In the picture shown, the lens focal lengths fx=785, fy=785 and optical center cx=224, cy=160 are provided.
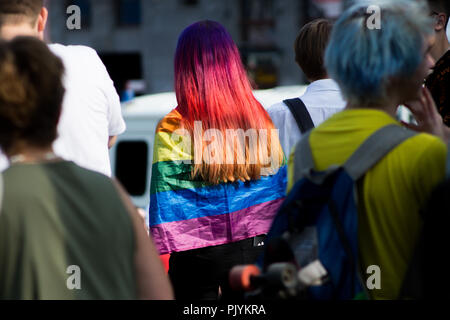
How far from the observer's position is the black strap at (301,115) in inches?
157

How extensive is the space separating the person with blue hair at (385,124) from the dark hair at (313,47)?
152cm

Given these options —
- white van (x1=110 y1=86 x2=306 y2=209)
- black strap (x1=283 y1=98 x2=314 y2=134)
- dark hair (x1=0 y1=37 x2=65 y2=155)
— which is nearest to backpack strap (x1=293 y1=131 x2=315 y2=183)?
dark hair (x1=0 y1=37 x2=65 y2=155)

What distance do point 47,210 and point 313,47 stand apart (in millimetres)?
2323

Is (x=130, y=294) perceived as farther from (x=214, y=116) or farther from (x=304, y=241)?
(x=214, y=116)

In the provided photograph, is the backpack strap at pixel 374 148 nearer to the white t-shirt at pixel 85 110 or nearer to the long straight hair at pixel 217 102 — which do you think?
the white t-shirt at pixel 85 110

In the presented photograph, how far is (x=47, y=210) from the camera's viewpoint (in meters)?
2.09

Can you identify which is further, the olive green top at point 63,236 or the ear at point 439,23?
the ear at point 439,23

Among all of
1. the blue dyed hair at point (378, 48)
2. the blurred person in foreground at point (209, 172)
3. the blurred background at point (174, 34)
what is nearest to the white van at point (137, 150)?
the blurred person in foreground at point (209, 172)

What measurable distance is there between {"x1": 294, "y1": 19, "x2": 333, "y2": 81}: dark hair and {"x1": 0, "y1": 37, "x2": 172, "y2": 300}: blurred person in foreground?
211 centimetres

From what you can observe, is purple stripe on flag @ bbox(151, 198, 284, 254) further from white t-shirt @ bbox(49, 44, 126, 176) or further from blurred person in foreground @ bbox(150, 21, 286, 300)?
white t-shirt @ bbox(49, 44, 126, 176)

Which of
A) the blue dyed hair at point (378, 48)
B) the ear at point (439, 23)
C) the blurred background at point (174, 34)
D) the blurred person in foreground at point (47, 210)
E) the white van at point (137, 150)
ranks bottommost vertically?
the white van at point (137, 150)

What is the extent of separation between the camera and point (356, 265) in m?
2.32

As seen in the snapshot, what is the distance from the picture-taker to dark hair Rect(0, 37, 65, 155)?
2117mm

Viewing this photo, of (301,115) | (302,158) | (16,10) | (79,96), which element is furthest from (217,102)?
(302,158)
